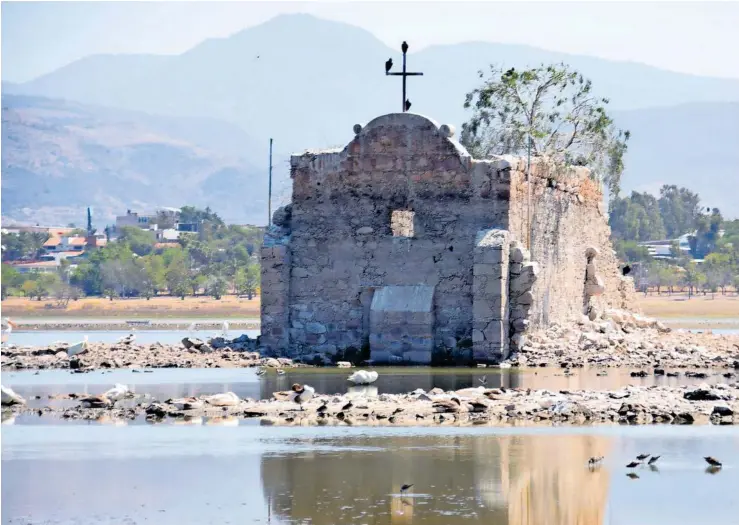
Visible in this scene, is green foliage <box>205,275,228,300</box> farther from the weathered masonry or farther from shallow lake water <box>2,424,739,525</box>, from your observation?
shallow lake water <box>2,424,739,525</box>

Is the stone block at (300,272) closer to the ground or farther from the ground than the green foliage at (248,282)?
farther from the ground

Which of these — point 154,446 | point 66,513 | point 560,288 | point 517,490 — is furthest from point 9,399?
point 560,288

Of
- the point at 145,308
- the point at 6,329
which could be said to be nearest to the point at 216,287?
the point at 145,308

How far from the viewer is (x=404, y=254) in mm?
27625

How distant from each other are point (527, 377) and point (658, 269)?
66.5 meters

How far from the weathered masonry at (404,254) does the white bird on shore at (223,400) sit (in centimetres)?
661

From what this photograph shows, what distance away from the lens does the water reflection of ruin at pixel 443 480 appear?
46.5 feet

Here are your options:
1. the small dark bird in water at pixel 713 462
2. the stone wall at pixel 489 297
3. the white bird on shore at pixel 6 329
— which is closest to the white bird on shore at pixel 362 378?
the stone wall at pixel 489 297

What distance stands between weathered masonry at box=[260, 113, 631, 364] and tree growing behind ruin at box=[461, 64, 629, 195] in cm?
529

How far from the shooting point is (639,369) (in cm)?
2625

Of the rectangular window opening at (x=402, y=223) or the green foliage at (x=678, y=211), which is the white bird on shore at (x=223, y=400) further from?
the green foliage at (x=678, y=211)

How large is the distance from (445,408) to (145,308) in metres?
55.7

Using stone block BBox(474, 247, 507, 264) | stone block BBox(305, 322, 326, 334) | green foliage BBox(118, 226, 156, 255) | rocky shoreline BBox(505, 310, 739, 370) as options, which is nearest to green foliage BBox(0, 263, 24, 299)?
green foliage BBox(118, 226, 156, 255)

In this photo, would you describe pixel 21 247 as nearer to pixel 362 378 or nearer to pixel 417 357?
pixel 417 357
